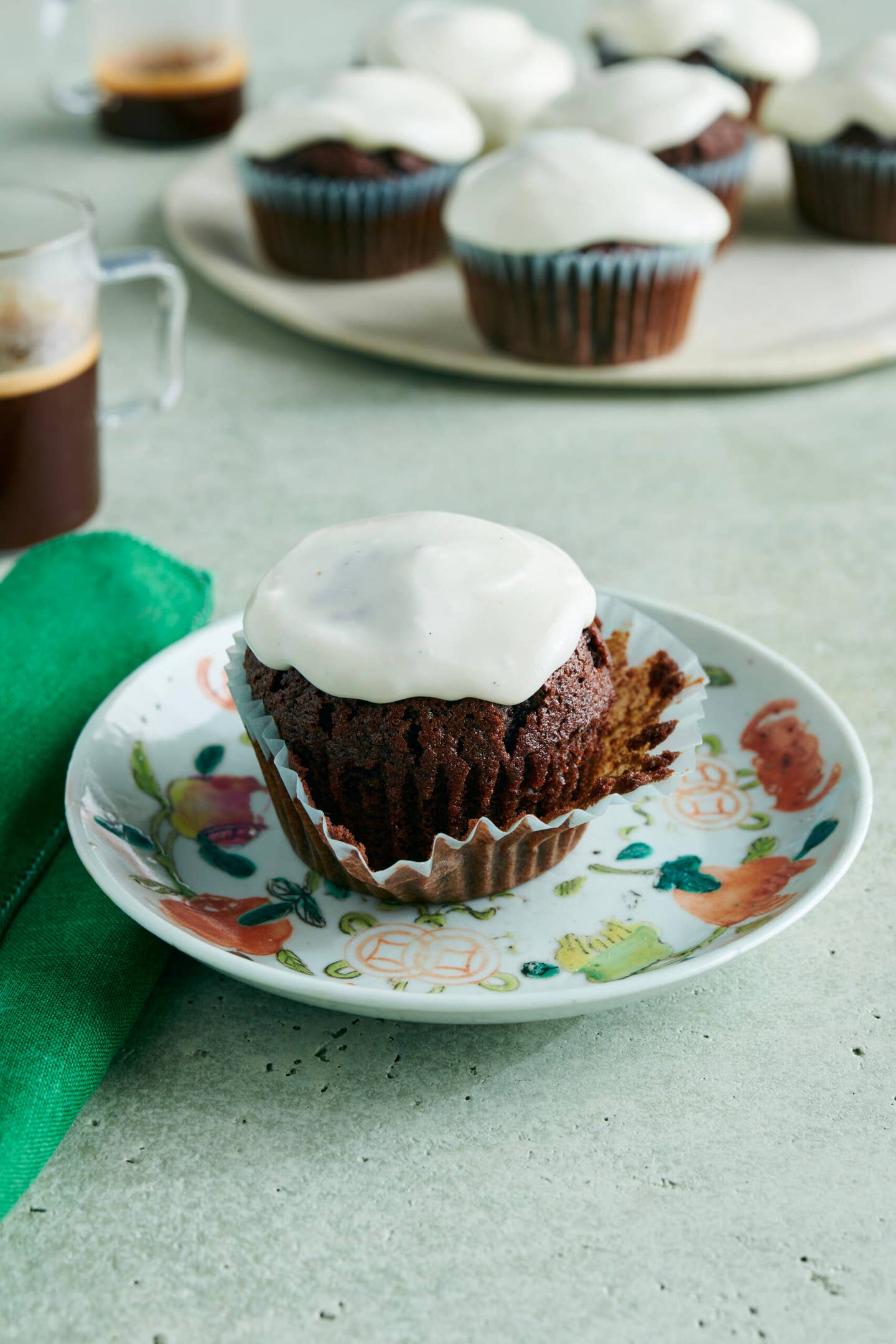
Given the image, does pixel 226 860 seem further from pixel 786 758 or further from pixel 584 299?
pixel 584 299

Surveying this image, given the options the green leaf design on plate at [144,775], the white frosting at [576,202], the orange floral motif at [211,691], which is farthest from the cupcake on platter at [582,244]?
the green leaf design on plate at [144,775]

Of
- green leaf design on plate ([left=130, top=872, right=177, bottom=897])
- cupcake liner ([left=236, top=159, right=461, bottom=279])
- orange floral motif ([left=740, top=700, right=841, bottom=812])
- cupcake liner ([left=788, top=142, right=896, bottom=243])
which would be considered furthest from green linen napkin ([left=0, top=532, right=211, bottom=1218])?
cupcake liner ([left=788, top=142, right=896, bottom=243])

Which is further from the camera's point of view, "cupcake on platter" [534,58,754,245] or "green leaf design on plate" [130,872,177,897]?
"cupcake on platter" [534,58,754,245]

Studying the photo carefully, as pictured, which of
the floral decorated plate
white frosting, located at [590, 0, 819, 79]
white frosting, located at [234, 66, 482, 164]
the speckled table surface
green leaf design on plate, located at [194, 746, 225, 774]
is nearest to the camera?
the speckled table surface

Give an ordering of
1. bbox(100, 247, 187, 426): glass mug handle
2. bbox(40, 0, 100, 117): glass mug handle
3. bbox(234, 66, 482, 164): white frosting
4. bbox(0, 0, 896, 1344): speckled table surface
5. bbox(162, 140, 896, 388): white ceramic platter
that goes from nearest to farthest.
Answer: bbox(0, 0, 896, 1344): speckled table surface < bbox(100, 247, 187, 426): glass mug handle < bbox(162, 140, 896, 388): white ceramic platter < bbox(234, 66, 482, 164): white frosting < bbox(40, 0, 100, 117): glass mug handle

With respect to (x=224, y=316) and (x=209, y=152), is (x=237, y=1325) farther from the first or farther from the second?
(x=209, y=152)

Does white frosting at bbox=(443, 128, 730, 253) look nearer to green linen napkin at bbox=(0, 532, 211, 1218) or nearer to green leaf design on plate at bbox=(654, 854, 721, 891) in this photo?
green linen napkin at bbox=(0, 532, 211, 1218)
